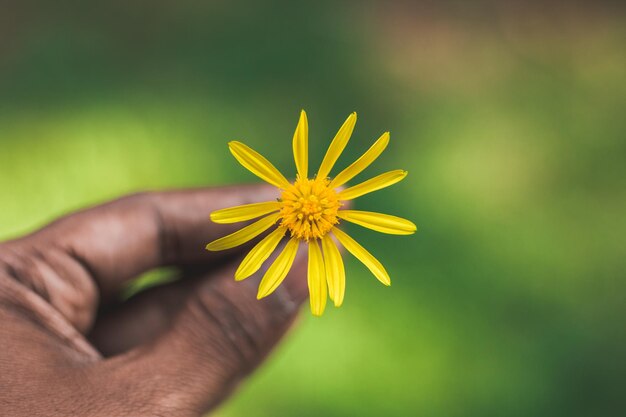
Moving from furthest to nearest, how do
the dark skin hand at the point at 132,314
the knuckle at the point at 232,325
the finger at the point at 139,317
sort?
the finger at the point at 139,317
the knuckle at the point at 232,325
the dark skin hand at the point at 132,314

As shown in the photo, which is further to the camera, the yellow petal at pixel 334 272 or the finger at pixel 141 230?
the finger at pixel 141 230

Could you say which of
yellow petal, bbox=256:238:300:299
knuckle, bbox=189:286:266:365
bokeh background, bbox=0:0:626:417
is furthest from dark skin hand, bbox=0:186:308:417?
bokeh background, bbox=0:0:626:417

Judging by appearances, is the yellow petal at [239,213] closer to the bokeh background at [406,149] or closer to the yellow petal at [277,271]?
the yellow petal at [277,271]

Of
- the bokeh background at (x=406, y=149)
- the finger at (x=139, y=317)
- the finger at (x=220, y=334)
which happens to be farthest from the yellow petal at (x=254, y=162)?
the bokeh background at (x=406, y=149)

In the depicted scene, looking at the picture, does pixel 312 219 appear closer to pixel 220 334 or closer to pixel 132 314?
pixel 220 334

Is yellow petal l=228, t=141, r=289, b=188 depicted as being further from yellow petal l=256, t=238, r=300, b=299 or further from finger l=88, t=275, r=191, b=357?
finger l=88, t=275, r=191, b=357

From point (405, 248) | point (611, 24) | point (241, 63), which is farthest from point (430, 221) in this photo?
point (611, 24)

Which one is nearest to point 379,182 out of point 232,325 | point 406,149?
point 232,325
